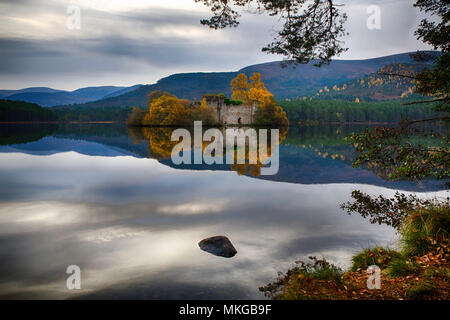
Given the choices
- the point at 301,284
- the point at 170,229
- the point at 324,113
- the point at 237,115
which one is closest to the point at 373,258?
the point at 301,284

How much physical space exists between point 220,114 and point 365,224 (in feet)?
206

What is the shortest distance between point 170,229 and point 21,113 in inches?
5235

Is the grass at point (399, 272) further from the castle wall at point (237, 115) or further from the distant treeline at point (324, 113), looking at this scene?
the distant treeline at point (324, 113)

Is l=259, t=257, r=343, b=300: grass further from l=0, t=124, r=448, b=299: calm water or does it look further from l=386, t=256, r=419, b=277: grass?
l=386, t=256, r=419, b=277: grass

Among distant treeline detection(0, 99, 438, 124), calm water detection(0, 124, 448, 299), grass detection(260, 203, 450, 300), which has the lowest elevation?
calm water detection(0, 124, 448, 299)

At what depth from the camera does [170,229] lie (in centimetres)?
894

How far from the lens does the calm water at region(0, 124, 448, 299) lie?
235 inches

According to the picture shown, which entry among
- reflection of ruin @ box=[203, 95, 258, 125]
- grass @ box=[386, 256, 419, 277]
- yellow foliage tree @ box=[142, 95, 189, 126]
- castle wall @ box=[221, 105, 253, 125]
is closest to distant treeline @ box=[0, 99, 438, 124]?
castle wall @ box=[221, 105, 253, 125]

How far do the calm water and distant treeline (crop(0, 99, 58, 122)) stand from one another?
384 feet

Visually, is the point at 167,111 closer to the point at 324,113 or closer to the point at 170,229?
the point at 170,229

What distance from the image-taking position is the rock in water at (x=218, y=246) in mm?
7240

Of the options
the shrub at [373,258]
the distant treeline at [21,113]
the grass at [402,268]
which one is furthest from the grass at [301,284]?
the distant treeline at [21,113]

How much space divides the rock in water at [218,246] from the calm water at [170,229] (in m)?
0.18
